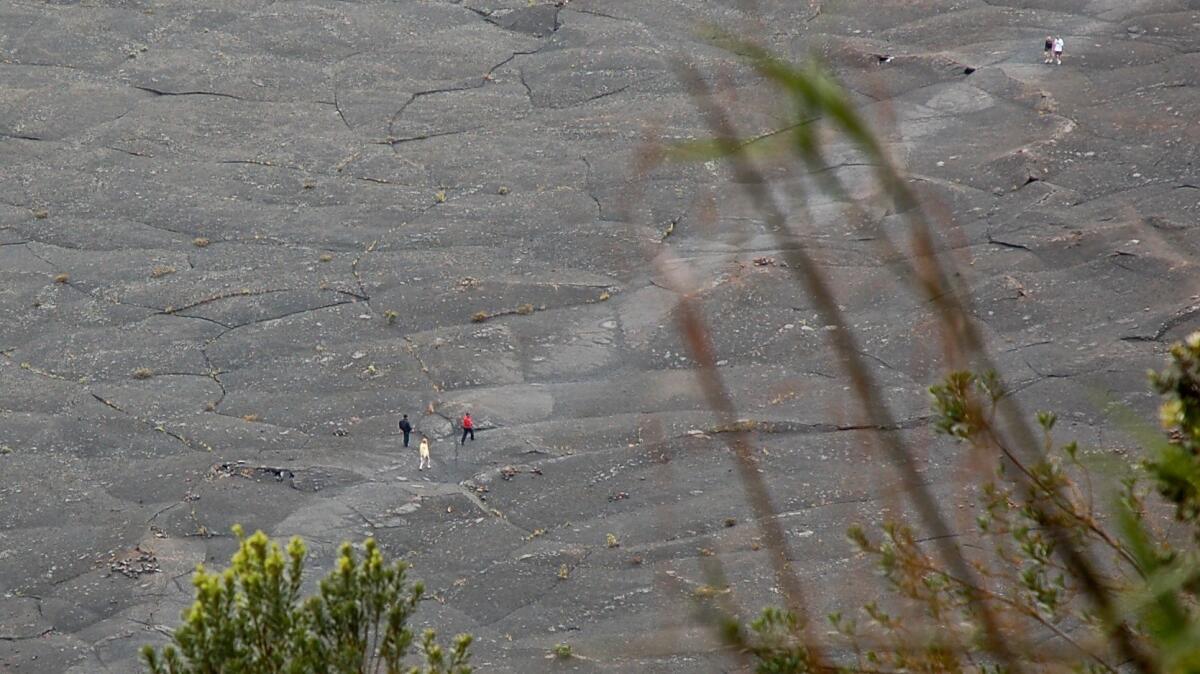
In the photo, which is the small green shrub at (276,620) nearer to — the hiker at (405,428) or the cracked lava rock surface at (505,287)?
the cracked lava rock surface at (505,287)

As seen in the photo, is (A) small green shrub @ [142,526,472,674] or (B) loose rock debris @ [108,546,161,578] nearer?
(A) small green shrub @ [142,526,472,674]

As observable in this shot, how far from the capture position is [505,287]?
23234 mm

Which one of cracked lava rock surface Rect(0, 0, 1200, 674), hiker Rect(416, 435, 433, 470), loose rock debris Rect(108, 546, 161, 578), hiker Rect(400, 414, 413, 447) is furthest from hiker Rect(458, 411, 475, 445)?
loose rock debris Rect(108, 546, 161, 578)

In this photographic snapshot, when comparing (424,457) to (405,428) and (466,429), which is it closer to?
(405,428)

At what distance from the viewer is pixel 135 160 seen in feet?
91.1

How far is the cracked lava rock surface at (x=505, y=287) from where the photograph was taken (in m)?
17.3

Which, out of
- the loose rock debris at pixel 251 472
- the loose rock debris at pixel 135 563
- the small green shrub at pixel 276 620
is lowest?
the loose rock debris at pixel 251 472

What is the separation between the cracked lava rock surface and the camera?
17344 millimetres

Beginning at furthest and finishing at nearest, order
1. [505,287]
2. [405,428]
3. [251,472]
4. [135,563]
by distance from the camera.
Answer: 1. [505,287]
2. [405,428]
3. [251,472]
4. [135,563]

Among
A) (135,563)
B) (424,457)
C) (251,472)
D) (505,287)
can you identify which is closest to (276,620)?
(135,563)

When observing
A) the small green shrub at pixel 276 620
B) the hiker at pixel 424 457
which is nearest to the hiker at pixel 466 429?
the hiker at pixel 424 457

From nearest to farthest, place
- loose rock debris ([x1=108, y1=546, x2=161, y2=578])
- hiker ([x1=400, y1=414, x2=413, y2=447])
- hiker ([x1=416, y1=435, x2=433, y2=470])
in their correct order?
loose rock debris ([x1=108, y1=546, x2=161, y2=578]), hiker ([x1=416, y1=435, x2=433, y2=470]), hiker ([x1=400, y1=414, x2=413, y2=447])

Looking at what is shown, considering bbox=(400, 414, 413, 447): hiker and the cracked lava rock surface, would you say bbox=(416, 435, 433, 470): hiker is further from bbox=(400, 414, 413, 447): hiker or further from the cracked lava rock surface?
bbox=(400, 414, 413, 447): hiker

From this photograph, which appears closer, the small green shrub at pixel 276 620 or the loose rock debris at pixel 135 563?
the small green shrub at pixel 276 620
